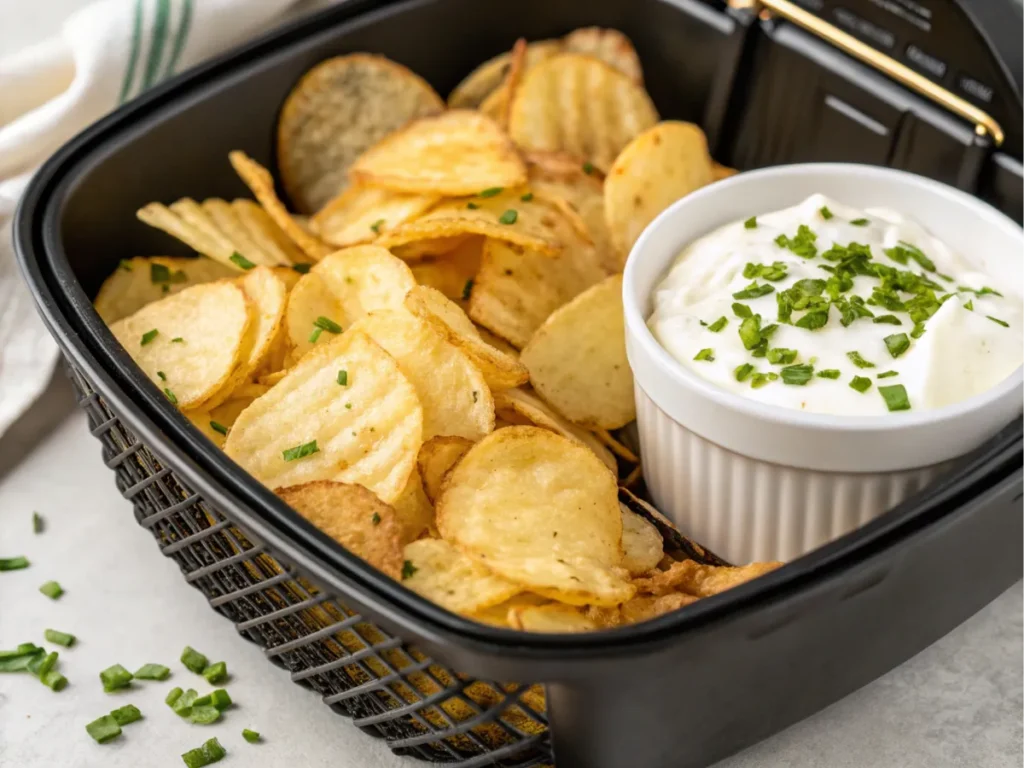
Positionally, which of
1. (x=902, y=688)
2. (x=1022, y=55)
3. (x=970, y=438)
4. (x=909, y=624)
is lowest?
(x=902, y=688)

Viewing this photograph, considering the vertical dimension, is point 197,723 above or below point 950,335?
below

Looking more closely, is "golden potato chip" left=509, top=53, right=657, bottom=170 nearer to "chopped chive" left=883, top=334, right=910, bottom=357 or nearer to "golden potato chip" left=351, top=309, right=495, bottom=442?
"golden potato chip" left=351, top=309, right=495, bottom=442

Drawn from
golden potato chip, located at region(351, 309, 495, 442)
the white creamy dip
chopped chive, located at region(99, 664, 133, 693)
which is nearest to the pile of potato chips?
golden potato chip, located at region(351, 309, 495, 442)

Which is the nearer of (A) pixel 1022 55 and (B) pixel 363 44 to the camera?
(A) pixel 1022 55

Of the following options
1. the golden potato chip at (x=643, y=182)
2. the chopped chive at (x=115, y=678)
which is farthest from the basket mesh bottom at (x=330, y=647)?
the golden potato chip at (x=643, y=182)

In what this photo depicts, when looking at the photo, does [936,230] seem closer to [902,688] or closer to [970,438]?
[970,438]

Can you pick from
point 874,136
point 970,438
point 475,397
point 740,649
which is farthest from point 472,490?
point 874,136

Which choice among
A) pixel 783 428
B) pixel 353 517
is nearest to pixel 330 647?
pixel 353 517
